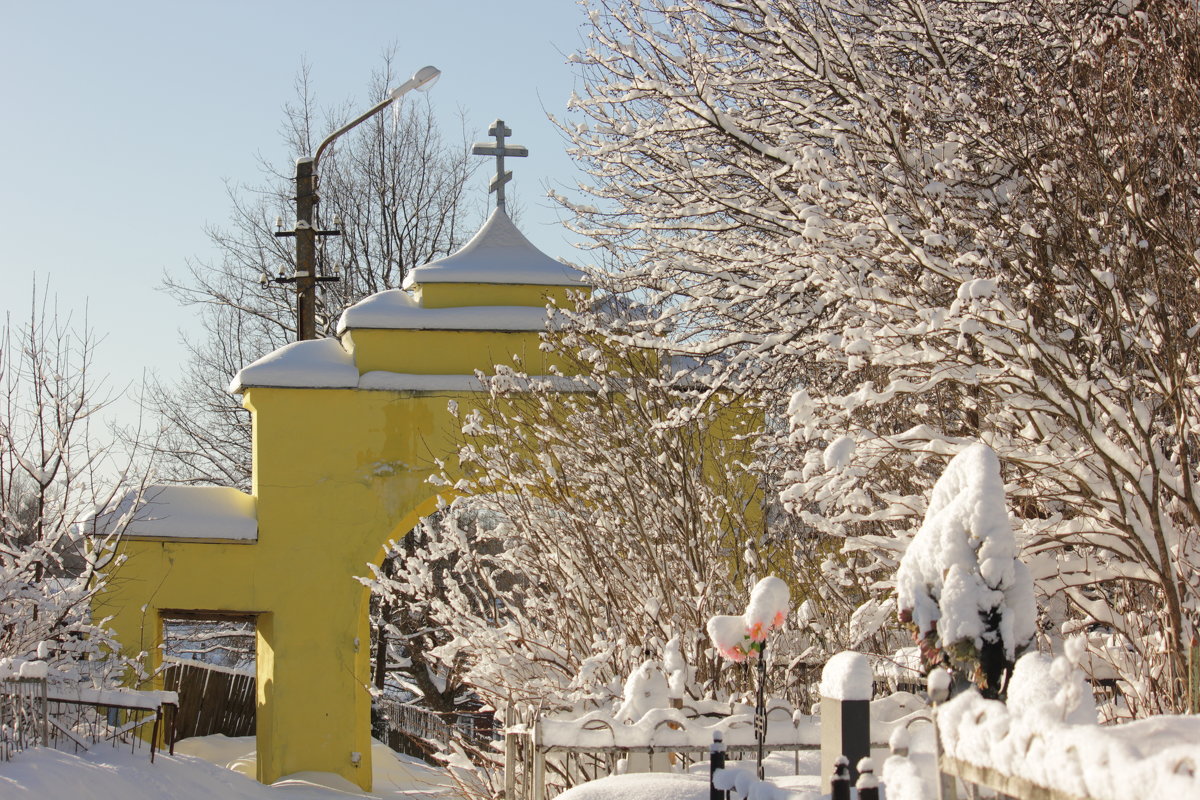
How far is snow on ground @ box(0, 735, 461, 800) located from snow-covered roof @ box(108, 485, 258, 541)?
2.14 metres

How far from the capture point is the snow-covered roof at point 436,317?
12.8m

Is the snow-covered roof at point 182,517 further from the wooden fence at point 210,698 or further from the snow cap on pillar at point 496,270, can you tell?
the wooden fence at point 210,698

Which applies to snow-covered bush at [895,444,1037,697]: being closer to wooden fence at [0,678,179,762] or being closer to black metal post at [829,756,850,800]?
black metal post at [829,756,850,800]

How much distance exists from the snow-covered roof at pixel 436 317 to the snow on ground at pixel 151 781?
4235 millimetres

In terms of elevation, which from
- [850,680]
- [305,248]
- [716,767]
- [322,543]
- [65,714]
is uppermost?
[305,248]

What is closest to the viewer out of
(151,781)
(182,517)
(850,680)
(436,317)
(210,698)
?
(850,680)

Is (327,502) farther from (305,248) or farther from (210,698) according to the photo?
(210,698)

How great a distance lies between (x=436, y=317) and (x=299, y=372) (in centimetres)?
144

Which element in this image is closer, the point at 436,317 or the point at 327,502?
the point at 327,502

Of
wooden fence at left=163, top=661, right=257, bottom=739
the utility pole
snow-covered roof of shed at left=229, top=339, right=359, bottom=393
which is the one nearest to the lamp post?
the utility pole

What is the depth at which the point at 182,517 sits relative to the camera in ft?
41.5

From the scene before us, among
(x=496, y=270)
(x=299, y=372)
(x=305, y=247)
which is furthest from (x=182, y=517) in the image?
(x=305, y=247)

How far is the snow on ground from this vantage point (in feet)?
26.7

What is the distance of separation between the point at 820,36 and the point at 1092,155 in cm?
201
